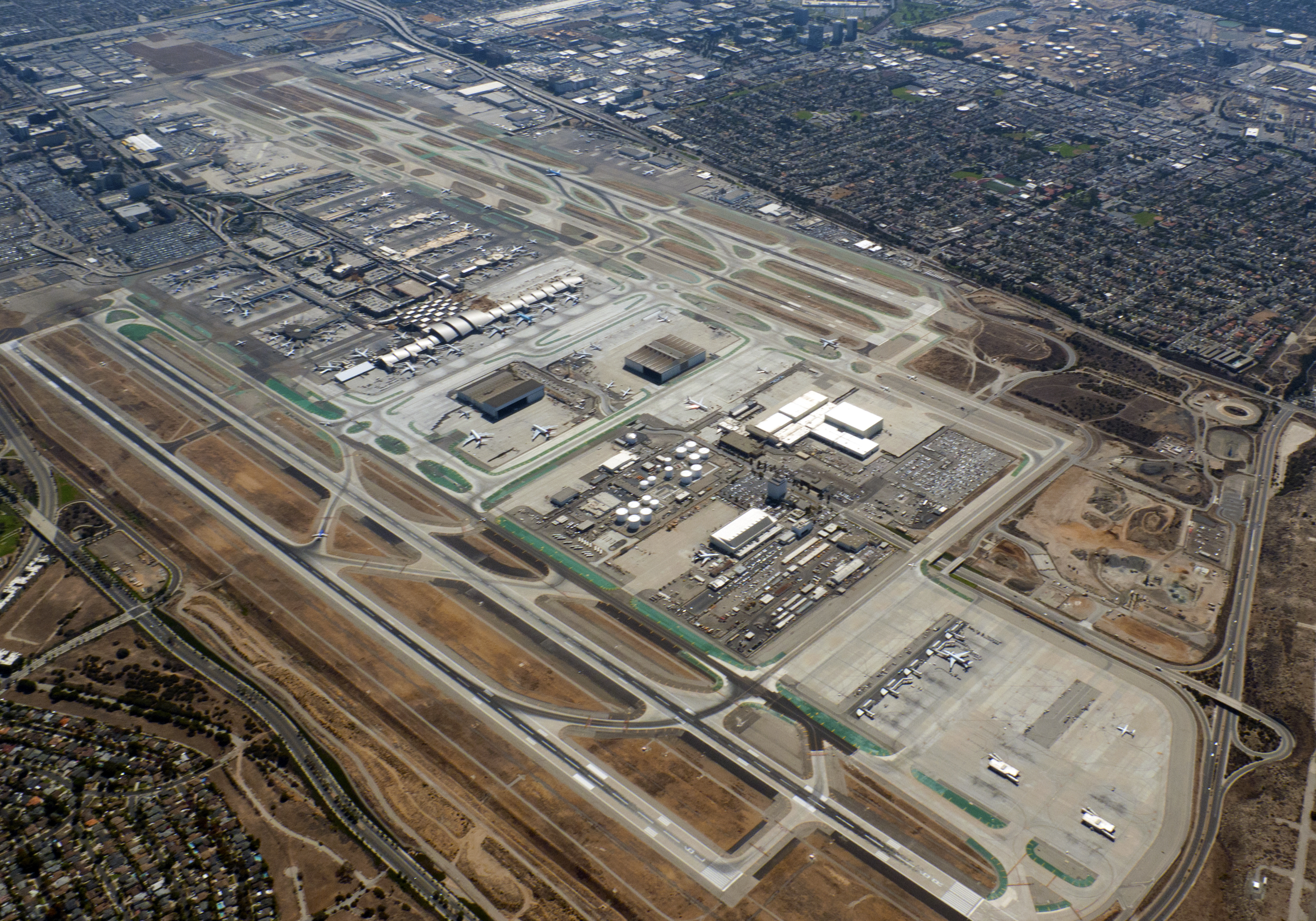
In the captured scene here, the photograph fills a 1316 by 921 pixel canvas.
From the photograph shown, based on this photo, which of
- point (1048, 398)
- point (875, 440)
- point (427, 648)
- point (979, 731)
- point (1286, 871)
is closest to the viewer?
point (1286, 871)

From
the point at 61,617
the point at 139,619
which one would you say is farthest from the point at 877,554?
the point at 61,617

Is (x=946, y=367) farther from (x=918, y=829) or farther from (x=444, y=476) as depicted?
(x=918, y=829)

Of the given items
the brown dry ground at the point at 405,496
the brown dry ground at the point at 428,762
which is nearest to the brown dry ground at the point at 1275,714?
the brown dry ground at the point at 428,762

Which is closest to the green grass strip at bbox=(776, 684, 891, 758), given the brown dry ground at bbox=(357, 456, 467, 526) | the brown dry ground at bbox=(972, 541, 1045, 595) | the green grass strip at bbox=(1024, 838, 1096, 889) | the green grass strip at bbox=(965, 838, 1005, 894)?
the green grass strip at bbox=(965, 838, 1005, 894)

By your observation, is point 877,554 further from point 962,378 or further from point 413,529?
point 413,529

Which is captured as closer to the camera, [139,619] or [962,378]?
[139,619]

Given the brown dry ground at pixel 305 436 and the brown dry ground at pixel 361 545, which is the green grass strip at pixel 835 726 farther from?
the brown dry ground at pixel 305 436
